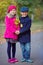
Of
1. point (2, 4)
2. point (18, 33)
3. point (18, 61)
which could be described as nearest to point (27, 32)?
point (18, 33)

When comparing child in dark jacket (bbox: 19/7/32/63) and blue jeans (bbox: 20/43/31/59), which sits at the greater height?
child in dark jacket (bbox: 19/7/32/63)

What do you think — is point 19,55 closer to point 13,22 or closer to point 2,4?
point 13,22

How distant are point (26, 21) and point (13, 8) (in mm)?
463

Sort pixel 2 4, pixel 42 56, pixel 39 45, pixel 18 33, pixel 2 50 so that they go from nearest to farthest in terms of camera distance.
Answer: pixel 18 33 < pixel 42 56 < pixel 2 50 < pixel 39 45 < pixel 2 4

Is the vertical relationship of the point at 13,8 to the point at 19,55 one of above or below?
above

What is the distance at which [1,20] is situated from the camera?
20094 mm

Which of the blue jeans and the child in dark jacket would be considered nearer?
the child in dark jacket

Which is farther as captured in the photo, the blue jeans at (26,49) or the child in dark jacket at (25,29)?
the blue jeans at (26,49)

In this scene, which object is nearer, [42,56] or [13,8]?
[13,8]

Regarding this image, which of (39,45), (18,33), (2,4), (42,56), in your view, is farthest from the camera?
(2,4)

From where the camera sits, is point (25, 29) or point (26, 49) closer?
point (25, 29)

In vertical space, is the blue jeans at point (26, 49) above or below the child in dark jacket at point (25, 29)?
below

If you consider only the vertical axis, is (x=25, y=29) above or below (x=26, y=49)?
above

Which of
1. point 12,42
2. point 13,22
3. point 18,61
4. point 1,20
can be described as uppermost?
point 13,22
